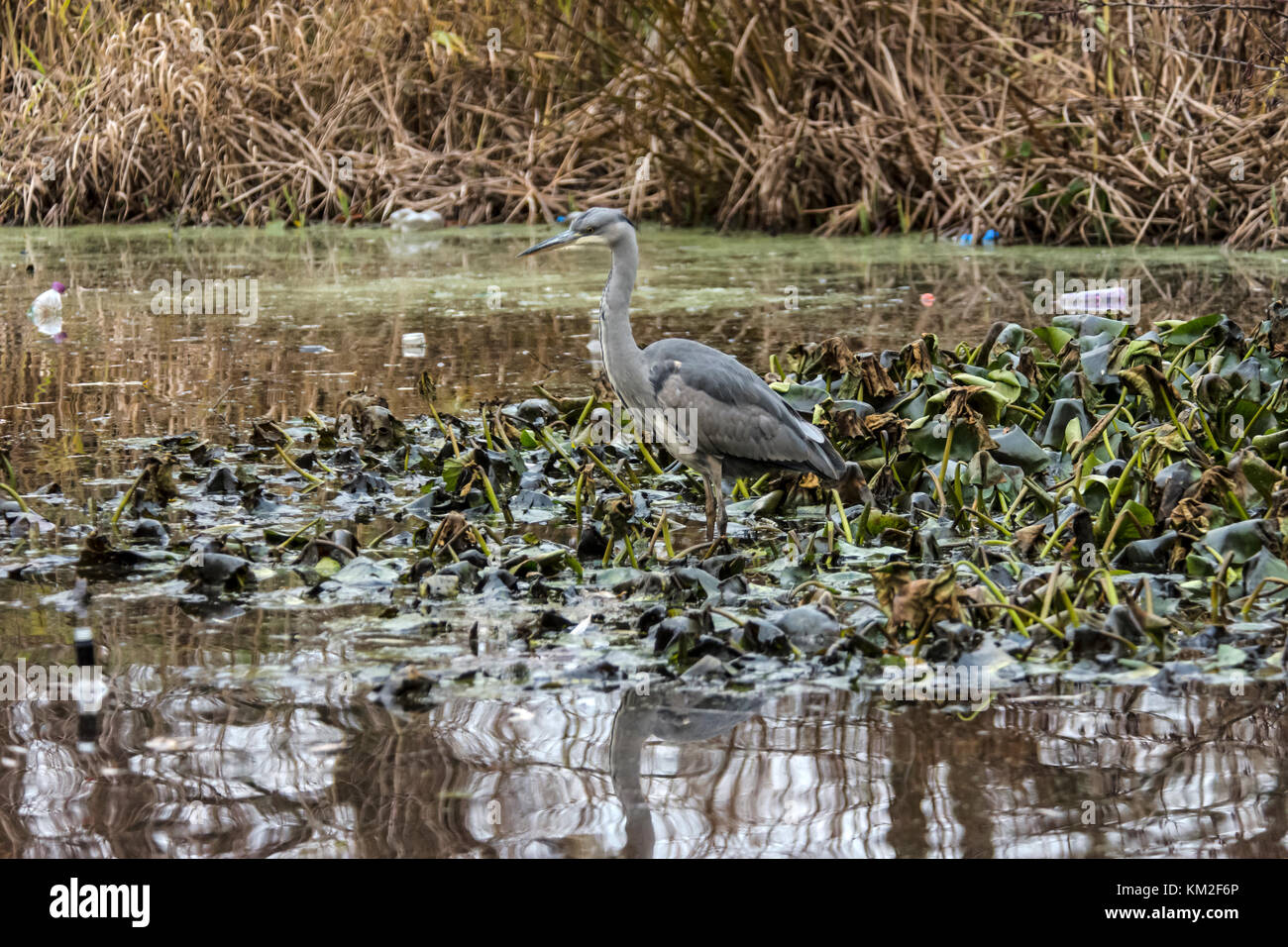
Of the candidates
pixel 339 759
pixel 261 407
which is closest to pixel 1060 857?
pixel 339 759

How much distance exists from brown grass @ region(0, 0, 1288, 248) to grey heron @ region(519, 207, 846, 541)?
3.37 m

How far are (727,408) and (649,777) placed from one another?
165cm

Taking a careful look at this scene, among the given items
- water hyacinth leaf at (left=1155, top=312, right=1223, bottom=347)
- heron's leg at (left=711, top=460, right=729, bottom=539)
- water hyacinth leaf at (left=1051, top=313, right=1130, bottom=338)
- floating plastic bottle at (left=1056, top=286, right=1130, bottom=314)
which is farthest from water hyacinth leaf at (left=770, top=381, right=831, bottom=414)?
floating plastic bottle at (left=1056, top=286, right=1130, bottom=314)

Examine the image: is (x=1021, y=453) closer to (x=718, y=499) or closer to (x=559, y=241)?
(x=718, y=499)

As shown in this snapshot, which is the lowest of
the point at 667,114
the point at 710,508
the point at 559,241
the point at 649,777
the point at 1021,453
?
the point at 649,777

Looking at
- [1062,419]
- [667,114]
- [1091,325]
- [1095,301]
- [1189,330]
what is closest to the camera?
[1062,419]

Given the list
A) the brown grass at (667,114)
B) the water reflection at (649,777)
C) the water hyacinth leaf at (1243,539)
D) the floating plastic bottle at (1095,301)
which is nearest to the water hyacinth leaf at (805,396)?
the water hyacinth leaf at (1243,539)

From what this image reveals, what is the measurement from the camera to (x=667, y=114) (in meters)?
10.9

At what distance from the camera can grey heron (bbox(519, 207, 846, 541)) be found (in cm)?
390

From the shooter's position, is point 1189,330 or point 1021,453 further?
point 1189,330

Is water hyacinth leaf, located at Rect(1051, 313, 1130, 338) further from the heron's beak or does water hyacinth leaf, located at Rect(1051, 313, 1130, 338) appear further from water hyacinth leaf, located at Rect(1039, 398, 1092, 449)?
the heron's beak

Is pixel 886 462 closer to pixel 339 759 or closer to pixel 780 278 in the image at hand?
pixel 339 759

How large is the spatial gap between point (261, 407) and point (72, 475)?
47.6 inches

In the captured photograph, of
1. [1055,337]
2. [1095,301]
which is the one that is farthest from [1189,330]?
[1095,301]
